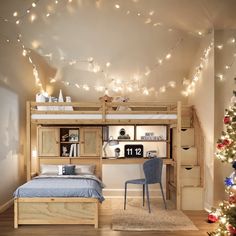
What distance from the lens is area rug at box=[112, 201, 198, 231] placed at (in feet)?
16.0

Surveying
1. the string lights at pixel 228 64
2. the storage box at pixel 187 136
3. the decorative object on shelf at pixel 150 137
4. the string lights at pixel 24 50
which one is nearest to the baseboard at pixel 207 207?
the storage box at pixel 187 136

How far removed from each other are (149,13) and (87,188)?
120 inches

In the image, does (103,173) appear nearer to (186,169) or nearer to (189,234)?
(186,169)

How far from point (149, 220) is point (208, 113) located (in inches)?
80.4

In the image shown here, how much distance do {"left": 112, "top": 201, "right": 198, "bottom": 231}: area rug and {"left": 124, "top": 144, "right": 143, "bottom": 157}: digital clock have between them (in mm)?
1303

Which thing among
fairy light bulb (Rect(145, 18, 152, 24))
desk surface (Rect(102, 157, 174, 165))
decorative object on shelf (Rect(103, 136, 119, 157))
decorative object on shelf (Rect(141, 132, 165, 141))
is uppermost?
fairy light bulb (Rect(145, 18, 152, 24))

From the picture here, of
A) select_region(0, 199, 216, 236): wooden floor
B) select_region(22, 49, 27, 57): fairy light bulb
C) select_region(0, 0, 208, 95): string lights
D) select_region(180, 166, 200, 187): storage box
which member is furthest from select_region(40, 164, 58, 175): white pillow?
select_region(180, 166, 200, 187): storage box

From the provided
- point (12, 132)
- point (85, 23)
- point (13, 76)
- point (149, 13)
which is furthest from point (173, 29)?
point (12, 132)

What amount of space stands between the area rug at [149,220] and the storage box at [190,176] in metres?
0.66

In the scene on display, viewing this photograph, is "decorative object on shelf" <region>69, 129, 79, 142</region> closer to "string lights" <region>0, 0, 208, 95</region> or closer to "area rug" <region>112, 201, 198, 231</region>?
"string lights" <region>0, 0, 208, 95</region>

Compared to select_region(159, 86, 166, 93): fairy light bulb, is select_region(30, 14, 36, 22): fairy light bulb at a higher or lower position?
higher

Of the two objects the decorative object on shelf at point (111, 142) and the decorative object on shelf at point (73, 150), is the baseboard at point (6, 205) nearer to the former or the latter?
the decorative object on shelf at point (73, 150)

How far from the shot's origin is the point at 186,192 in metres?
5.99

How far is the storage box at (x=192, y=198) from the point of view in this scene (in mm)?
5969
